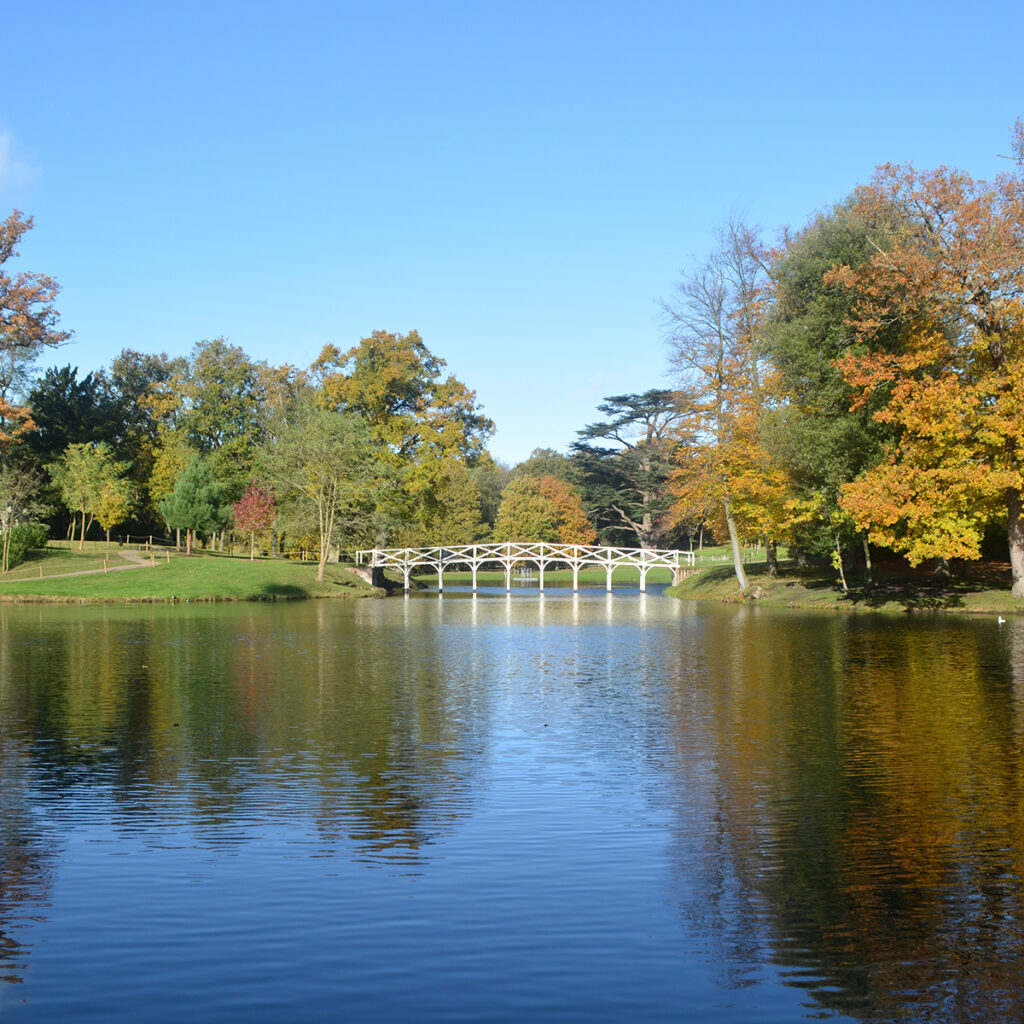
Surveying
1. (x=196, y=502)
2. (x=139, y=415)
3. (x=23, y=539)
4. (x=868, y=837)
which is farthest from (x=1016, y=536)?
(x=139, y=415)

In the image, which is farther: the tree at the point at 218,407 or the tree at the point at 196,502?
the tree at the point at 218,407

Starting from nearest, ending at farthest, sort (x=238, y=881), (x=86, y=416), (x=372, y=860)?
1. (x=238, y=881)
2. (x=372, y=860)
3. (x=86, y=416)

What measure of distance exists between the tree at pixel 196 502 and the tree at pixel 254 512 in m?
2.72

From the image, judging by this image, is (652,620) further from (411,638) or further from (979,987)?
(979,987)

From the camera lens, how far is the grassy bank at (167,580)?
53562 millimetres

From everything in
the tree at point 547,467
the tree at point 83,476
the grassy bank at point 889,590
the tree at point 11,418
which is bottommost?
the grassy bank at point 889,590

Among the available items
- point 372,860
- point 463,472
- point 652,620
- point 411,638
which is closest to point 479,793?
point 372,860

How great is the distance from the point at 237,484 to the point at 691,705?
227 feet

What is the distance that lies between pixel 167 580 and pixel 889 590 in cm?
3795

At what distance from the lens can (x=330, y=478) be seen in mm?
66375

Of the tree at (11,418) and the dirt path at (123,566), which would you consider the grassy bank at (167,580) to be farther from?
the tree at (11,418)

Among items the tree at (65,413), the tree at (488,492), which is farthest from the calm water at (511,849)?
the tree at (488,492)

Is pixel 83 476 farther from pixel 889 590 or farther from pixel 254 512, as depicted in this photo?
pixel 889 590

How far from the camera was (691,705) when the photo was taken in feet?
63.4
